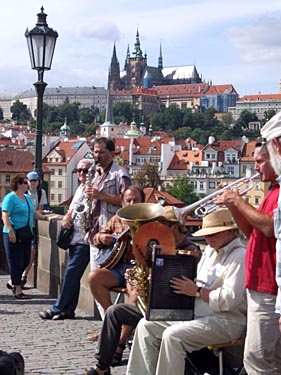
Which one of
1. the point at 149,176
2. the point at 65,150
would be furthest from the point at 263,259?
the point at 65,150

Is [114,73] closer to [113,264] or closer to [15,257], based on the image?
[15,257]

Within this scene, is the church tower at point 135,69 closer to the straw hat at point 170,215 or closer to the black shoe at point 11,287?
the black shoe at point 11,287

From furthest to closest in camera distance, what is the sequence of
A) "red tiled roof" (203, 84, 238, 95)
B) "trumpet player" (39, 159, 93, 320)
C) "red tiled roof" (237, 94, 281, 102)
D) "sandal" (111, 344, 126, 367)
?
"red tiled roof" (203, 84, 238, 95), "red tiled roof" (237, 94, 281, 102), "trumpet player" (39, 159, 93, 320), "sandal" (111, 344, 126, 367)

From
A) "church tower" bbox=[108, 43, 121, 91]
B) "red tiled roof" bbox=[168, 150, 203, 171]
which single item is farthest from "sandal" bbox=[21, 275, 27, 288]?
"church tower" bbox=[108, 43, 121, 91]

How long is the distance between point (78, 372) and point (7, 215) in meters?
3.23

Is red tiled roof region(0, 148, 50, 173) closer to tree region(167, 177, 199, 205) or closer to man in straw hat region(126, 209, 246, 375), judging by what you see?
tree region(167, 177, 199, 205)

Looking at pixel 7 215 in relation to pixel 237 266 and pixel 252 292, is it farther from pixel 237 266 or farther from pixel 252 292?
pixel 252 292

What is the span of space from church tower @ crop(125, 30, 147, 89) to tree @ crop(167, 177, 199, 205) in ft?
336

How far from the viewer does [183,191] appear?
92125 mm

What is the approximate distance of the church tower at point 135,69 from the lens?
7711 inches

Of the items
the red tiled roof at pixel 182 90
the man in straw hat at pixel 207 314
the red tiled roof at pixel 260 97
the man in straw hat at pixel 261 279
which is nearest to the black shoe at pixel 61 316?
the man in straw hat at pixel 207 314

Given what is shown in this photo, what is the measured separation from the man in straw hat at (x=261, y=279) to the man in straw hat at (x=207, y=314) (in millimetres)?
526

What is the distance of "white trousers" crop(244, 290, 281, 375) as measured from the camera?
4035 millimetres

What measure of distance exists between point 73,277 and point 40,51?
12.2 feet
